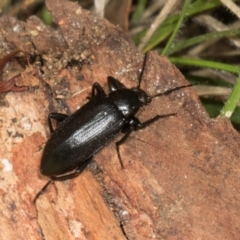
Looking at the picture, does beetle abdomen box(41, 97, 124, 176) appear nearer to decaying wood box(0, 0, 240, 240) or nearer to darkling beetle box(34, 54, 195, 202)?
darkling beetle box(34, 54, 195, 202)

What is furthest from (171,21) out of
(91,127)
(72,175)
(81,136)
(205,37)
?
(72,175)

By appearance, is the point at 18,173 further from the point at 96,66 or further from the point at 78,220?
the point at 96,66

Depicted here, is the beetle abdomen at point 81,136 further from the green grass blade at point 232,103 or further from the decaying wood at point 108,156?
the green grass blade at point 232,103

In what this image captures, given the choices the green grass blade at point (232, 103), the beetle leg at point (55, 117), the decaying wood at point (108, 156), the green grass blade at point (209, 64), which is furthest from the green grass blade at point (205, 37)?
the beetle leg at point (55, 117)

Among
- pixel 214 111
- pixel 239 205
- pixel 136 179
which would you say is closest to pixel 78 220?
pixel 136 179

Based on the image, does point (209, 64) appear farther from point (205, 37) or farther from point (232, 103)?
point (232, 103)

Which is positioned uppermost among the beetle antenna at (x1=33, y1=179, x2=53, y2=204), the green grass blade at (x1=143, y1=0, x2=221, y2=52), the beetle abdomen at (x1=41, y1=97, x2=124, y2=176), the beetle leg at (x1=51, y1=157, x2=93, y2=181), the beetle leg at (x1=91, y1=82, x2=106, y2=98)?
the green grass blade at (x1=143, y1=0, x2=221, y2=52)

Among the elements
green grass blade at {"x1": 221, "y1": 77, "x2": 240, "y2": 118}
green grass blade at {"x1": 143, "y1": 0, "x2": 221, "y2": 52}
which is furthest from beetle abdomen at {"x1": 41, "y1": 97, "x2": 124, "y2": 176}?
green grass blade at {"x1": 143, "y1": 0, "x2": 221, "y2": 52}
